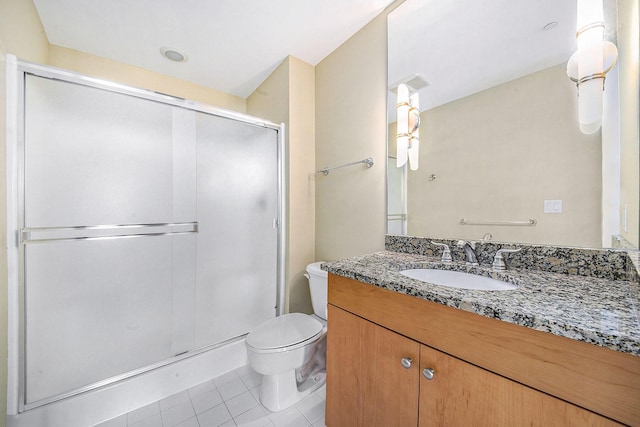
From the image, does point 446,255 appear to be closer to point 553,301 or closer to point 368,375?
point 553,301

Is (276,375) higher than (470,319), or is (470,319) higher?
(470,319)

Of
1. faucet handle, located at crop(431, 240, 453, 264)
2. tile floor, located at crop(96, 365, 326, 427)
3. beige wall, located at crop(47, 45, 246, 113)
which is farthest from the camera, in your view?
beige wall, located at crop(47, 45, 246, 113)

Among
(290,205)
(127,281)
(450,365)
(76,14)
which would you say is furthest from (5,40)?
(450,365)

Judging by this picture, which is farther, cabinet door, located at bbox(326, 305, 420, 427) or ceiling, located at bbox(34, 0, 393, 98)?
ceiling, located at bbox(34, 0, 393, 98)

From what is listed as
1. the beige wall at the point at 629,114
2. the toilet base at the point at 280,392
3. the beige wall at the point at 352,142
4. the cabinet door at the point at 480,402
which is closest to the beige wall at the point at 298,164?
the beige wall at the point at 352,142

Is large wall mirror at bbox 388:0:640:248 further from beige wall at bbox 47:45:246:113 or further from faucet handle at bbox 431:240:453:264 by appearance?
beige wall at bbox 47:45:246:113

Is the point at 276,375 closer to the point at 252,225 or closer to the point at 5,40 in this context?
the point at 252,225

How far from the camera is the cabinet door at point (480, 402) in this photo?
0.51 meters

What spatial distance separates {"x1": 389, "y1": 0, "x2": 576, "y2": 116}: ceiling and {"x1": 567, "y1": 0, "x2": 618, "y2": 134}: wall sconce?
38 mm

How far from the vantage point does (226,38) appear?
1733 millimetres

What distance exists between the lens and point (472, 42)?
115 centimetres

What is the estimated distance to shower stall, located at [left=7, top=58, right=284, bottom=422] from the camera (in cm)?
113

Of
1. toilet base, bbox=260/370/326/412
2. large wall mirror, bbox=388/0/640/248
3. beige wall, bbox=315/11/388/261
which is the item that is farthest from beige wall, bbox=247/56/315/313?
large wall mirror, bbox=388/0/640/248

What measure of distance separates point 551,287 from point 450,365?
41 cm
